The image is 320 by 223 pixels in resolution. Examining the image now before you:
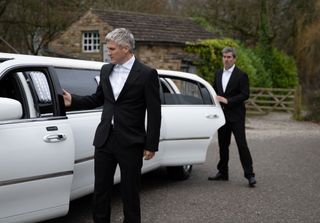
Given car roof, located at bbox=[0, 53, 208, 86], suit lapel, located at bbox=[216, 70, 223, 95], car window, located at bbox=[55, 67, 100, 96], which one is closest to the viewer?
car roof, located at bbox=[0, 53, 208, 86]

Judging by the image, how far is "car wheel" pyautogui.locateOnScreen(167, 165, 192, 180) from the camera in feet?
26.5

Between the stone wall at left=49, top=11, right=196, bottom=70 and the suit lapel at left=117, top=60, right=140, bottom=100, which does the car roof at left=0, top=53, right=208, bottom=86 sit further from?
the stone wall at left=49, top=11, right=196, bottom=70

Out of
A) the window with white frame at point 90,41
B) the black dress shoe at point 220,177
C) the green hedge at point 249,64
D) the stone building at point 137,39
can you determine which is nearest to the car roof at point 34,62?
the black dress shoe at point 220,177

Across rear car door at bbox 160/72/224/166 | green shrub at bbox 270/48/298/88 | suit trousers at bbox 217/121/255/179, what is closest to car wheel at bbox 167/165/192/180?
rear car door at bbox 160/72/224/166

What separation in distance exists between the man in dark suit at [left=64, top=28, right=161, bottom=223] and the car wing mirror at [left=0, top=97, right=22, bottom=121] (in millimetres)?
707

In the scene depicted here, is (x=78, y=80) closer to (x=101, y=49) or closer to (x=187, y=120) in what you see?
(x=187, y=120)

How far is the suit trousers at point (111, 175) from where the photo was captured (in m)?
4.50

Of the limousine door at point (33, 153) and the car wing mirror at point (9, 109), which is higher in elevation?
the car wing mirror at point (9, 109)

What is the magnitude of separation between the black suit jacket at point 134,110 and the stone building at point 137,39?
1847cm

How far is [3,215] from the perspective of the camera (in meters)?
4.22

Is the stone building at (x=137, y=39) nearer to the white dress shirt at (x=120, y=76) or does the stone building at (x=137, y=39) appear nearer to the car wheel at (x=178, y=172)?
the car wheel at (x=178, y=172)

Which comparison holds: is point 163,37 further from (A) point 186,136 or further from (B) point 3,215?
(B) point 3,215

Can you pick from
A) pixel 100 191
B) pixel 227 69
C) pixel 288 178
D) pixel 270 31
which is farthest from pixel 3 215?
pixel 270 31

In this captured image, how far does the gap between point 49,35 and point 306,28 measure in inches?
539
